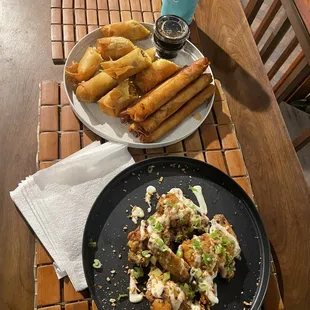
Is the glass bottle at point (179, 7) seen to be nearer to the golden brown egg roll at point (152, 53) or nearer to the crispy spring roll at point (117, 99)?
the golden brown egg roll at point (152, 53)

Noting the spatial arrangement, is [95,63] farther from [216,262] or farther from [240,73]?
[216,262]

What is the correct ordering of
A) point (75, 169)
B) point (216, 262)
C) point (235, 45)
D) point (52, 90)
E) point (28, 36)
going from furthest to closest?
point (235, 45)
point (28, 36)
point (52, 90)
point (75, 169)
point (216, 262)

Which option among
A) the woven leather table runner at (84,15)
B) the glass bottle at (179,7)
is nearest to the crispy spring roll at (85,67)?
the woven leather table runner at (84,15)

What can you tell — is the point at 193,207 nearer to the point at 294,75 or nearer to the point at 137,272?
the point at 137,272

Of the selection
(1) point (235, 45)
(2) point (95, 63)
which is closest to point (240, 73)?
(1) point (235, 45)

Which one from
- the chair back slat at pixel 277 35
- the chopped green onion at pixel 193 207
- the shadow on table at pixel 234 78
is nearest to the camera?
the chopped green onion at pixel 193 207
